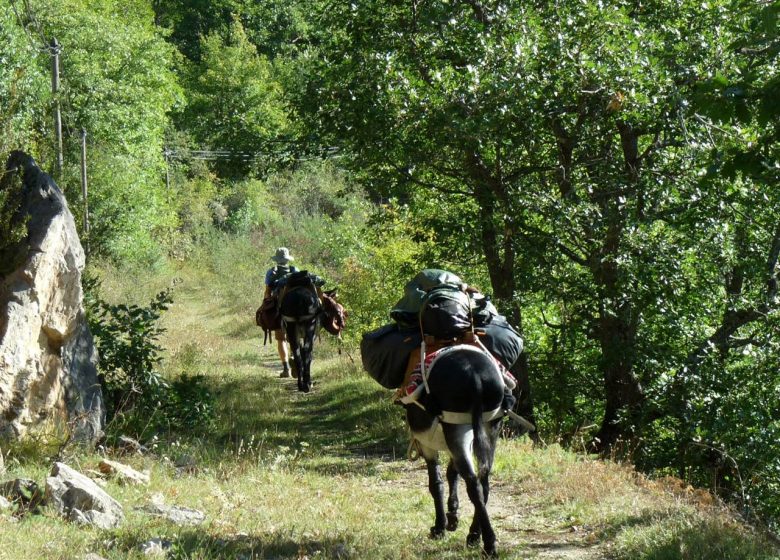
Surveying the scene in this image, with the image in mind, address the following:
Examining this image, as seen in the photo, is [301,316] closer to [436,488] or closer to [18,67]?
[18,67]

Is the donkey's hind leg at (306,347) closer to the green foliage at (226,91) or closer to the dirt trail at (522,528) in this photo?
the dirt trail at (522,528)

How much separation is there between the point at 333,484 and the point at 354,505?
1.04 metres

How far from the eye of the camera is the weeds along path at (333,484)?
7.18m

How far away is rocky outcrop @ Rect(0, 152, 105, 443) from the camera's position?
910cm

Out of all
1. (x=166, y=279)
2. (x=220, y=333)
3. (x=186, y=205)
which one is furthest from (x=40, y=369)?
(x=186, y=205)

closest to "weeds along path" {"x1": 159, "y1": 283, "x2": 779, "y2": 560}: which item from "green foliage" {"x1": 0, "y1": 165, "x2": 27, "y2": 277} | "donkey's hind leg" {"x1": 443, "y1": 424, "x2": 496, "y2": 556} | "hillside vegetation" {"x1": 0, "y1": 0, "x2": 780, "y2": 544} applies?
"donkey's hind leg" {"x1": 443, "y1": 424, "x2": 496, "y2": 556}

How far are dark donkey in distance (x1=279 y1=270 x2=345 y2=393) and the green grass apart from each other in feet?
9.45

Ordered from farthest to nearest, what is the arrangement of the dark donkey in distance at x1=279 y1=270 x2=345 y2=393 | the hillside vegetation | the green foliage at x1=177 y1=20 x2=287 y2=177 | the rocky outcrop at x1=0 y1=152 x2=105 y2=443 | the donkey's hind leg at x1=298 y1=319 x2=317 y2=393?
1. the green foliage at x1=177 y1=20 x2=287 y2=177
2. the donkey's hind leg at x1=298 y1=319 x2=317 y2=393
3. the dark donkey in distance at x1=279 y1=270 x2=345 y2=393
4. the hillside vegetation
5. the rocky outcrop at x1=0 y1=152 x2=105 y2=443

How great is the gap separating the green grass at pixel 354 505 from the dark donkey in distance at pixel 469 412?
470 mm

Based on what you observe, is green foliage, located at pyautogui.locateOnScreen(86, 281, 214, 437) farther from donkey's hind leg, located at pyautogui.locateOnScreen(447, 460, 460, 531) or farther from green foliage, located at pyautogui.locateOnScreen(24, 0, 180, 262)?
green foliage, located at pyautogui.locateOnScreen(24, 0, 180, 262)

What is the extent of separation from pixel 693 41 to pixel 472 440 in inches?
263

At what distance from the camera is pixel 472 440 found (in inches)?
269

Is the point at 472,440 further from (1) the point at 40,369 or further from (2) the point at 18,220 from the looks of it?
(2) the point at 18,220

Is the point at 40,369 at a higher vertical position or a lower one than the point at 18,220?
lower
